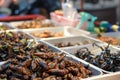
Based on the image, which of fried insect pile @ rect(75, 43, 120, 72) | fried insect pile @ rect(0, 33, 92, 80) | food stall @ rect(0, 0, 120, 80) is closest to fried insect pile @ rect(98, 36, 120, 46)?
food stall @ rect(0, 0, 120, 80)

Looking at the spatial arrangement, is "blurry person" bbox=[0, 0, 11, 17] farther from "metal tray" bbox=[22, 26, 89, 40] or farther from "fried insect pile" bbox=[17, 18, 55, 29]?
"metal tray" bbox=[22, 26, 89, 40]

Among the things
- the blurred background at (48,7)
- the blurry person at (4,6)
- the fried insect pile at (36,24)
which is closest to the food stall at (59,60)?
the fried insect pile at (36,24)

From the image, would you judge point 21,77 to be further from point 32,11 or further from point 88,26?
point 32,11

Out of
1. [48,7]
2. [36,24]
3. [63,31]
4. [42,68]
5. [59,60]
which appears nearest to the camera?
[42,68]

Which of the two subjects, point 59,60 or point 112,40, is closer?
point 59,60

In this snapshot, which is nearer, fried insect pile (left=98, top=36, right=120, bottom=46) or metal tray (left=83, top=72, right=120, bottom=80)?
metal tray (left=83, top=72, right=120, bottom=80)

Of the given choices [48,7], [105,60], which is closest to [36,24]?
[105,60]

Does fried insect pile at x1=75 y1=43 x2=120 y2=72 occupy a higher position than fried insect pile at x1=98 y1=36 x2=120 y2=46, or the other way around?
fried insect pile at x1=75 y1=43 x2=120 y2=72

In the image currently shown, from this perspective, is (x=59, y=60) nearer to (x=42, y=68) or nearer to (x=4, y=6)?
(x=42, y=68)

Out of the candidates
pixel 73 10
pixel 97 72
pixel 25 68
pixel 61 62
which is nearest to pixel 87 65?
pixel 97 72

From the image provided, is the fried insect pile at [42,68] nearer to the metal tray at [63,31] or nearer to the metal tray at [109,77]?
the metal tray at [109,77]

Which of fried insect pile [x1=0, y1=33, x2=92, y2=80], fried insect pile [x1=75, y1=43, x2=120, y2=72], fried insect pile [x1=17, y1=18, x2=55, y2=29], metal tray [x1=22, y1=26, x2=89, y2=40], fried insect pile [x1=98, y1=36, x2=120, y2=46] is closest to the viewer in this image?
fried insect pile [x1=0, y1=33, x2=92, y2=80]
